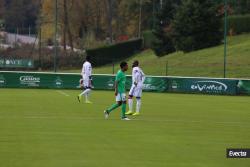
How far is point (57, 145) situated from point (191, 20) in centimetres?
5518

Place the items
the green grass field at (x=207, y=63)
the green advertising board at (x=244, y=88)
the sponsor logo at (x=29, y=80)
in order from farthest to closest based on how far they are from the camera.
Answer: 1. the green grass field at (x=207, y=63)
2. the sponsor logo at (x=29, y=80)
3. the green advertising board at (x=244, y=88)

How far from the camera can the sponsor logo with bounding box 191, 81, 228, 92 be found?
49.2 meters

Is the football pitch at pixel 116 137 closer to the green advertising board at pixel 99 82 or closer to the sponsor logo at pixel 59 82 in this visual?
the green advertising board at pixel 99 82

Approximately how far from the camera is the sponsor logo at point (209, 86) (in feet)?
162

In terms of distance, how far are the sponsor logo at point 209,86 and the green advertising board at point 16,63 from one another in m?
26.6

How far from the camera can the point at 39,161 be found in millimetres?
14555

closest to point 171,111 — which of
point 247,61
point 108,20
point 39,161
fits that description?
point 39,161

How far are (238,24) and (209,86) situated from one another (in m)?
30.5

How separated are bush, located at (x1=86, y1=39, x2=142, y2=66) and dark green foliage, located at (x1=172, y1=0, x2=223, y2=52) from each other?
1035cm

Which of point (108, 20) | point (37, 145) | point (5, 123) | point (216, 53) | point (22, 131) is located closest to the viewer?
point (37, 145)

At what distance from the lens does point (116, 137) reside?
62.5ft

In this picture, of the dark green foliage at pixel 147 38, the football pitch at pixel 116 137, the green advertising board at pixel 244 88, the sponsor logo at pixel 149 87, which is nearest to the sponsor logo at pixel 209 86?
the green advertising board at pixel 244 88

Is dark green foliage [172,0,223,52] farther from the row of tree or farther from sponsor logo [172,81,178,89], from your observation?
sponsor logo [172,81,178,89]

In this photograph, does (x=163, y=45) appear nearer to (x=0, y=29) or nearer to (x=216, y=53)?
(x=216, y=53)
